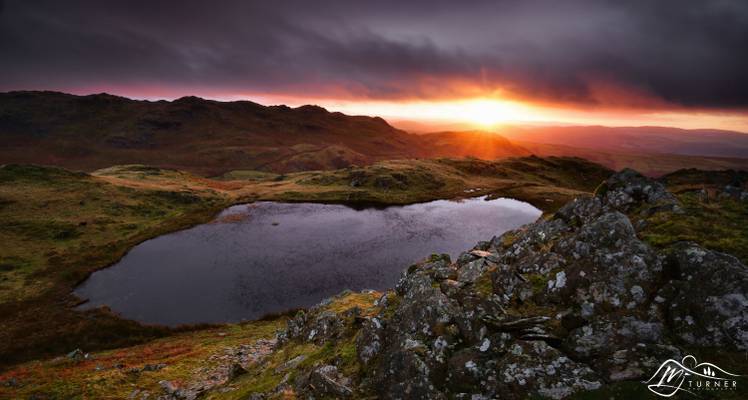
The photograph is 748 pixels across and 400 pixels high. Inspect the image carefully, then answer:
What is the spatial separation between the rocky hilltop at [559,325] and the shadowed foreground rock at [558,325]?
0.04 m

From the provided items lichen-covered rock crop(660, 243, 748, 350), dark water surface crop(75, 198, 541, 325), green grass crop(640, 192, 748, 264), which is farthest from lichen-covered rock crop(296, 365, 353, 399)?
dark water surface crop(75, 198, 541, 325)

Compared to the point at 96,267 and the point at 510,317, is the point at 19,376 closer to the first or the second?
the point at 96,267

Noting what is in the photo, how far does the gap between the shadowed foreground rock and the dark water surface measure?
35.1 meters

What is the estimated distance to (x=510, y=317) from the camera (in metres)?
15.1

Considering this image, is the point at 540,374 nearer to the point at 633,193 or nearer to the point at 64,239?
the point at 633,193

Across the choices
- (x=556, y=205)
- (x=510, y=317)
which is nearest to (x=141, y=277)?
(x=510, y=317)

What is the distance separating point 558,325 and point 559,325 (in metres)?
0.04

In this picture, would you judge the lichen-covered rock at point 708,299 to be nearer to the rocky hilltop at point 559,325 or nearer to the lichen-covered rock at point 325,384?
the rocky hilltop at point 559,325

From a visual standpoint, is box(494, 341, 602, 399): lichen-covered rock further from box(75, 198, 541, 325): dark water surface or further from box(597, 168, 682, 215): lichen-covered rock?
box(75, 198, 541, 325): dark water surface

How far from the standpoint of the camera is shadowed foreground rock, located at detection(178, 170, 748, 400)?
12.0 metres

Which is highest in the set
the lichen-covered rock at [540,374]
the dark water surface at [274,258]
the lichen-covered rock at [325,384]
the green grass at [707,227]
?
the green grass at [707,227]

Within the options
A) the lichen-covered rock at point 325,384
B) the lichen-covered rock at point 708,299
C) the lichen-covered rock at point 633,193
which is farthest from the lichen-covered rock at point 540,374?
the lichen-covered rock at point 633,193
